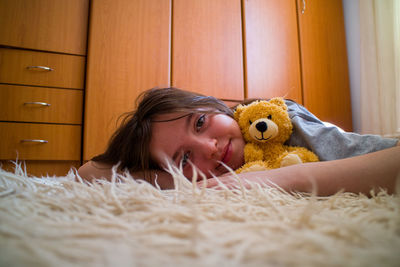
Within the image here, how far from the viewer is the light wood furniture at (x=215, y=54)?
4.84 feet

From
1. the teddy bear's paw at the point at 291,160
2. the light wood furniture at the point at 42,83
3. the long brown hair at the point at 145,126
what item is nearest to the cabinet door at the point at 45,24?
the light wood furniture at the point at 42,83

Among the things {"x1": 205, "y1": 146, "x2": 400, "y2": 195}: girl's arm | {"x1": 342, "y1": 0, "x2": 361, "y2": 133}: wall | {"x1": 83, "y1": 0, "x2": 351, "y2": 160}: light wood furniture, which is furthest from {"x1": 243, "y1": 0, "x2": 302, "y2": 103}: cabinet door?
{"x1": 205, "y1": 146, "x2": 400, "y2": 195}: girl's arm

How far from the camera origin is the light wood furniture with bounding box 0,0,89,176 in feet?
4.39

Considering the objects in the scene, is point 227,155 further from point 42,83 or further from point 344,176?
point 42,83

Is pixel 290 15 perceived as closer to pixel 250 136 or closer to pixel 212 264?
pixel 250 136

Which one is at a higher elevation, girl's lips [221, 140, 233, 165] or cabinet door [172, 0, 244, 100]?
cabinet door [172, 0, 244, 100]

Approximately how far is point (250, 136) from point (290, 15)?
68.0 inches

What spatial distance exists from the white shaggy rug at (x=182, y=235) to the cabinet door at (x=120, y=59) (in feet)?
4.19

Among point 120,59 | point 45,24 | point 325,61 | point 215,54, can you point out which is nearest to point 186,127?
point 120,59

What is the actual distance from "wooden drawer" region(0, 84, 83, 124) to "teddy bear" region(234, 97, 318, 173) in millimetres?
1207

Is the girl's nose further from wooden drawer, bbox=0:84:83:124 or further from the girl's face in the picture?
wooden drawer, bbox=0:84:83:124

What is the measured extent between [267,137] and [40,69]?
4.80 feet

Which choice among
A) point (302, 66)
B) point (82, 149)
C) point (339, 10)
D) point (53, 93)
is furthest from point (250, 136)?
point (339, 10)

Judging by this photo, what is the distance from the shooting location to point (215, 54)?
5.62 ft
